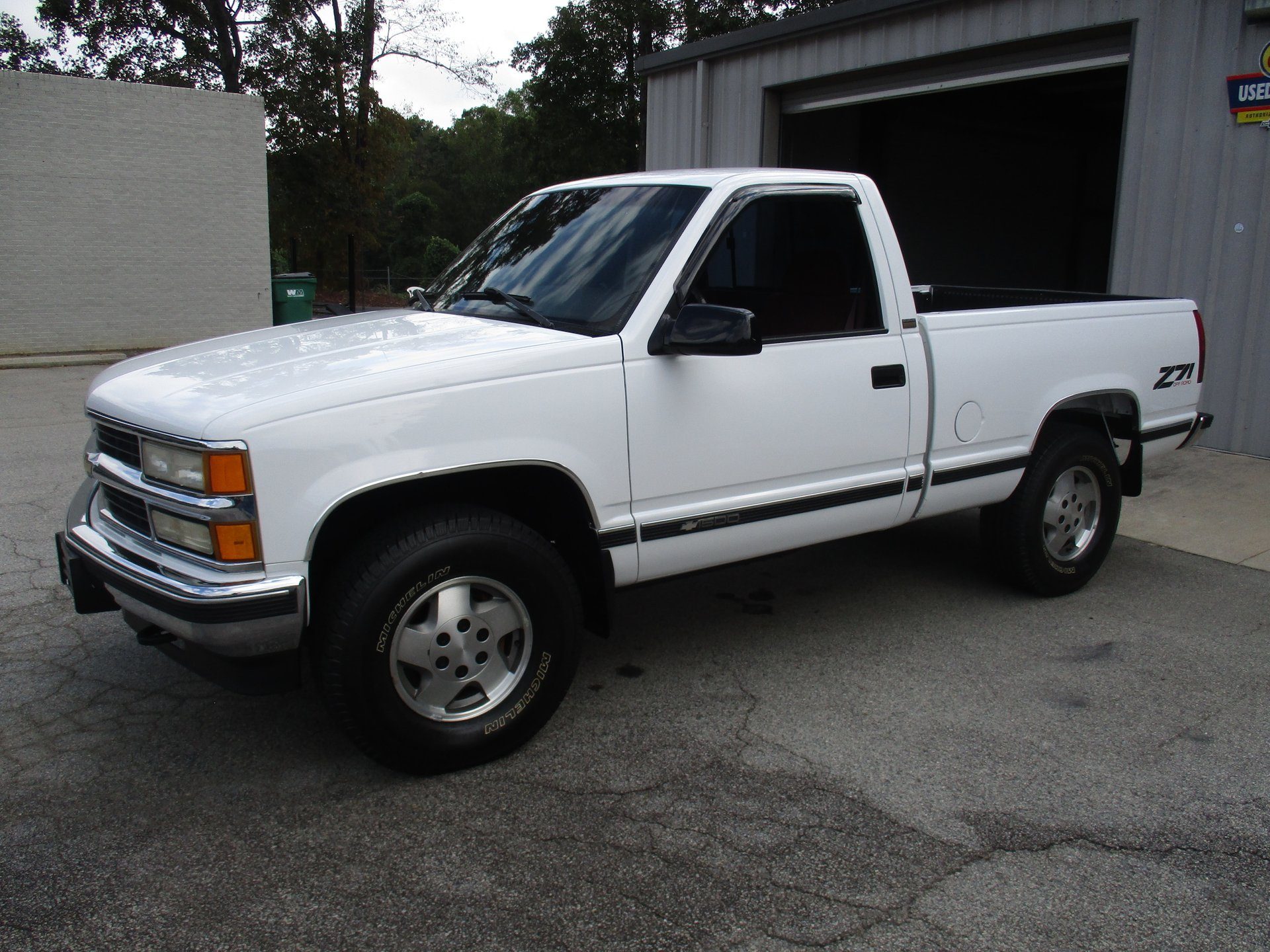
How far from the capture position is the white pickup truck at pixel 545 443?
124 inches

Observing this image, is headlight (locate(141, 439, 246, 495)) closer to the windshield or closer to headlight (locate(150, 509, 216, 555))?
headlight (locate(150, 509, 216, 555))

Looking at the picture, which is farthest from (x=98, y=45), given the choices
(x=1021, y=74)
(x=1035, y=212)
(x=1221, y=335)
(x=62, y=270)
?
(x=1221, y=335)

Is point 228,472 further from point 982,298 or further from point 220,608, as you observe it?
point 982,298

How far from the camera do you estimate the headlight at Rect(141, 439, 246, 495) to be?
3035 millimetres

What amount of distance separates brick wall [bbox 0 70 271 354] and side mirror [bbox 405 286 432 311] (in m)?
13.9

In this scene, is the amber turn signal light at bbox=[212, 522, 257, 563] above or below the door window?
below

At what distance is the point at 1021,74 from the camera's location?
9.59 metres

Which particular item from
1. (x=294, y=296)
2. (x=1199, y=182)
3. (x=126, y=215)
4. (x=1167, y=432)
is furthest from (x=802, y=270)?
(x=126, y=215)

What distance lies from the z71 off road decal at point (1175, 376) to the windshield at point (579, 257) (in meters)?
2.88

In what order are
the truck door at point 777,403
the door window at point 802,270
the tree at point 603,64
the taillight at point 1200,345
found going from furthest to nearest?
the tree at point 603,64, the taillight at point 1200,345, the door window at point 802,270, the truck door at point 777,403

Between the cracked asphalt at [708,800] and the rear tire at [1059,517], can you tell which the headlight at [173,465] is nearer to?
the cracked asphalt at [708,800]

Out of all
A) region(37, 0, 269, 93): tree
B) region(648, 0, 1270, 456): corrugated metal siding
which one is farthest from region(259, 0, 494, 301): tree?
region(648, 0, 1270, 456): corrugated metal siding

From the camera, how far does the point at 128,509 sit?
11.4 ft

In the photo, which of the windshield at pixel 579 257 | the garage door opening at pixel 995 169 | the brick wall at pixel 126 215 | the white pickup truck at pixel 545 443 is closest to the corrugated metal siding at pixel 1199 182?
the white pickup truck at pixel 545 443
